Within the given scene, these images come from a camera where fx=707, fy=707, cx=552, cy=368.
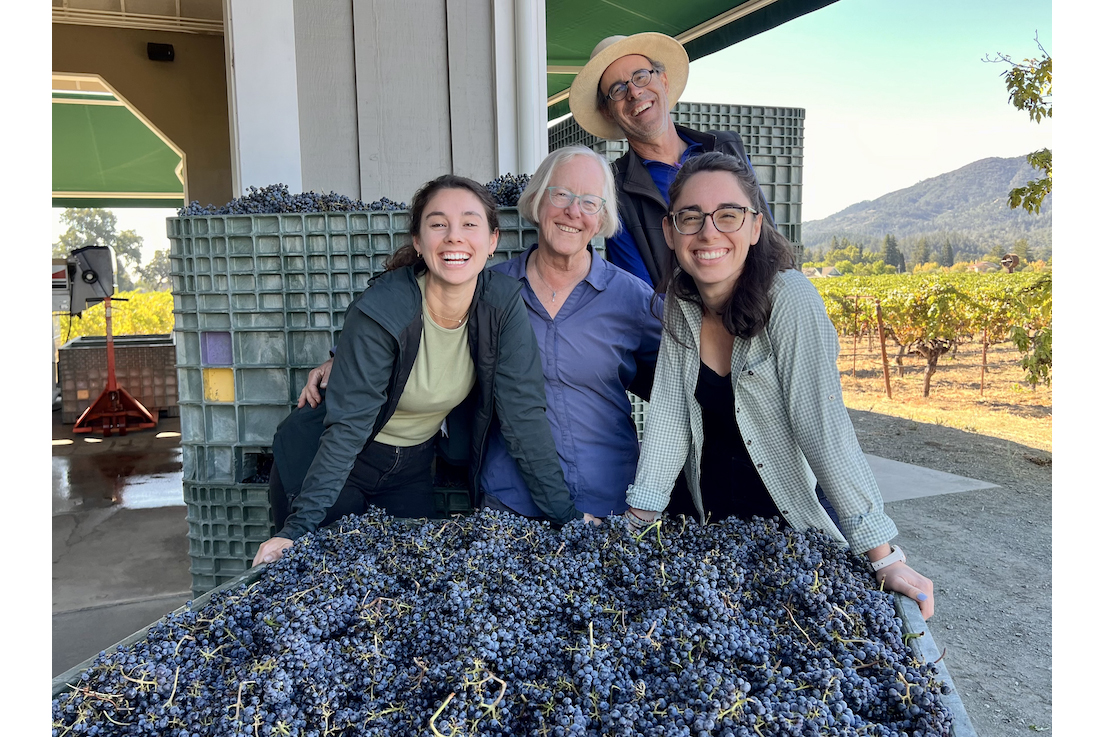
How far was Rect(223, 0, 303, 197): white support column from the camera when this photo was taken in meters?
3.15

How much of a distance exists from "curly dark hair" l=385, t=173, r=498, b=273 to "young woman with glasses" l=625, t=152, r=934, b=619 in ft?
1.81

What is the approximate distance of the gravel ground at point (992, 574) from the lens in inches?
114

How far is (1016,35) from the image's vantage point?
1622cm

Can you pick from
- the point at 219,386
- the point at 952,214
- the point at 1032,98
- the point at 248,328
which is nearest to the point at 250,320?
the point at 248,328

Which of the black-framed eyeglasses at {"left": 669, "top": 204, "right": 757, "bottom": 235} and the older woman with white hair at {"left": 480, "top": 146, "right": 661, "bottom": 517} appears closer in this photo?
the black-framed eyeglasses at {"left": 669, "top": 204, "right": 757, "bottom": 235}

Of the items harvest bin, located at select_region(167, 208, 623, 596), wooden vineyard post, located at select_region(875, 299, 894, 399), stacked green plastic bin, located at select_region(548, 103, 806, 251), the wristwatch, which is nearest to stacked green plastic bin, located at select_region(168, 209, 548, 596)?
harvest bin, located at select_region(167, 208, 623, 596)

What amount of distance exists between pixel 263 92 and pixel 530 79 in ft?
4.10

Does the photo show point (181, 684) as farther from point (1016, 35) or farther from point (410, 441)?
point (1016, 35)

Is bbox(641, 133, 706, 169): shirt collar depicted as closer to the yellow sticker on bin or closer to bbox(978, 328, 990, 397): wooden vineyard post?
the yellow sticker on bin

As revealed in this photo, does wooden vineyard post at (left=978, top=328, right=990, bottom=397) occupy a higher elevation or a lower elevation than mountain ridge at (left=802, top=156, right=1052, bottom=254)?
lower

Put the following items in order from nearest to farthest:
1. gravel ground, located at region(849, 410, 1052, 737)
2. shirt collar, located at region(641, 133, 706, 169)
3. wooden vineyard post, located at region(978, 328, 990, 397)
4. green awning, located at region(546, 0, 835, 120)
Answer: shirt collar, located at region(641, 133, 706, 169)
gravel ground, located at region(849, 410, 1052, 737)
green awning, located at region(546, 0, 835, 120)
wooden vineyard post, located at region(978, 328, 990, 397)

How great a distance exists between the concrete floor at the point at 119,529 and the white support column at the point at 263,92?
192cm

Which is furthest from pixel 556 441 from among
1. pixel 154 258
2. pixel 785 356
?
pixel 154 258

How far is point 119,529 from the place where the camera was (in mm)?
4523
